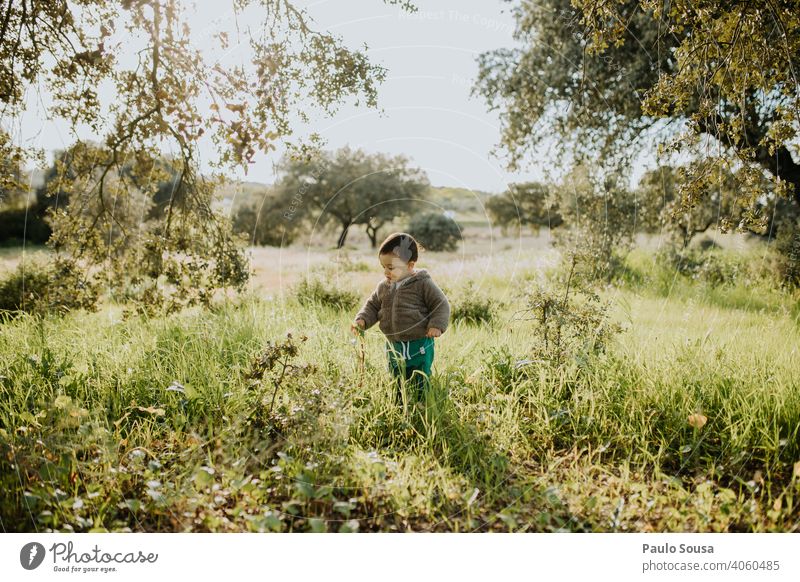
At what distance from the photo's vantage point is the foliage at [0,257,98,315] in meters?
4.69

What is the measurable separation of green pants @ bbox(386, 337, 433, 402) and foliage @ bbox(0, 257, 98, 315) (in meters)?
2.93

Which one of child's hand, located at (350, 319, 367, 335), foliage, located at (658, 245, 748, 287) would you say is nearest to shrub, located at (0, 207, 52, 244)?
child's hand, located at (350, 319, 367, 335)

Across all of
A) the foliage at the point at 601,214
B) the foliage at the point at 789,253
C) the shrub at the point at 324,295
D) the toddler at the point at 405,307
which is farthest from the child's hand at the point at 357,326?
the foliage at the point at 601,214

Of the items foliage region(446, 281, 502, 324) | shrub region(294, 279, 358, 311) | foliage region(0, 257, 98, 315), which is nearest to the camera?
foliage region(0, 257, 98, 315)

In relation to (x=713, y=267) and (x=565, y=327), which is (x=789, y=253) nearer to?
(x=713, y=267)

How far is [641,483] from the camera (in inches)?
122

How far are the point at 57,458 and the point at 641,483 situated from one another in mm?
3596

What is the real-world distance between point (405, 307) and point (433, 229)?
3.95 metres

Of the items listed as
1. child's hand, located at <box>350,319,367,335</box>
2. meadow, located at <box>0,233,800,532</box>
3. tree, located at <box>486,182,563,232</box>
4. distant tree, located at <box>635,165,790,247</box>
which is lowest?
meadow, located at <box>0,233,800,532</box>

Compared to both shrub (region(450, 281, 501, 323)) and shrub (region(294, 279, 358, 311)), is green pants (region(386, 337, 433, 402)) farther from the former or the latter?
shrub (region(294, 279, 358, 311))

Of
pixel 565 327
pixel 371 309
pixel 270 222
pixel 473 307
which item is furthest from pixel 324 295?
pixel 565 327

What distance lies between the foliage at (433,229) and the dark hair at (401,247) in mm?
3635

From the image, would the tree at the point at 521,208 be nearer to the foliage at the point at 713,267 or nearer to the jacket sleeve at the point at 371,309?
the foliage at the point at 713,267
